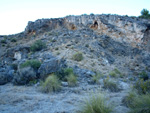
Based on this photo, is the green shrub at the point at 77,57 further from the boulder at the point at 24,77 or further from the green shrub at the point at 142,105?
the green shrub at the point at 142,105

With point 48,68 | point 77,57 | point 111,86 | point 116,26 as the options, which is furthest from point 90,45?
point 111,86

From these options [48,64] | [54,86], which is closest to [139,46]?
[48,64]

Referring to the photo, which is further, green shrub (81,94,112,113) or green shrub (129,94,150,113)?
green shrub (81,94,112,113)

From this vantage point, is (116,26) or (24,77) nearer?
(24,77)

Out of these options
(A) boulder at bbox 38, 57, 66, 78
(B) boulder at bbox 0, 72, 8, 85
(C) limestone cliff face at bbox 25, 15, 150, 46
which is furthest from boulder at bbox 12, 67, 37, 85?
(C) limestone cliff face at bbox 25, 15, 150, 46

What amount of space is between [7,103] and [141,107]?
4466mm

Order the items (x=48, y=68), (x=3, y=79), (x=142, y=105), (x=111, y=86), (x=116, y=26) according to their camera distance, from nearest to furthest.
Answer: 1. (x=142, y=105)
2. (x=111, y=86)
3. (x=48, y=68)
4. (x=3, y=79)
5. (x=116, y=26)

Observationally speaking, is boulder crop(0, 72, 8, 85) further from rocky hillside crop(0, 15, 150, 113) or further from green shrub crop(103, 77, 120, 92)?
green shrub crop(103, 77, 120, 92)

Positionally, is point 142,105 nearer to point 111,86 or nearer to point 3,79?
point 111,86

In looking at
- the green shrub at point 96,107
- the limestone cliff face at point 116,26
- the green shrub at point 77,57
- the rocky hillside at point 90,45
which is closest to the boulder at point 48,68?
the rocky hillside at point 90,45

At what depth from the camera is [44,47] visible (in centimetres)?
1962

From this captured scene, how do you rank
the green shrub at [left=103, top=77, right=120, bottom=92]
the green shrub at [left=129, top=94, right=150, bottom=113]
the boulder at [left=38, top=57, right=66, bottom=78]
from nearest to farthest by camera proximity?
the green shrub at [left=129, top=94, right=150, bottom=113] < the green shrub at [left=103, top=77, right=120, bottom=92] < the boulder at [left=38, top=57, right=66, bottom=78]

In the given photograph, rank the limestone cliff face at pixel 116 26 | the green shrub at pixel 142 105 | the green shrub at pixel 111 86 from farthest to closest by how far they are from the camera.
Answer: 1. the limestone cliff face at pixel 116 26
2. the green shrub at pixel 111 86
3. the green shrub at pixel 142 105

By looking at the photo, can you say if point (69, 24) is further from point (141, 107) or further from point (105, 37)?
point (141, 107)
